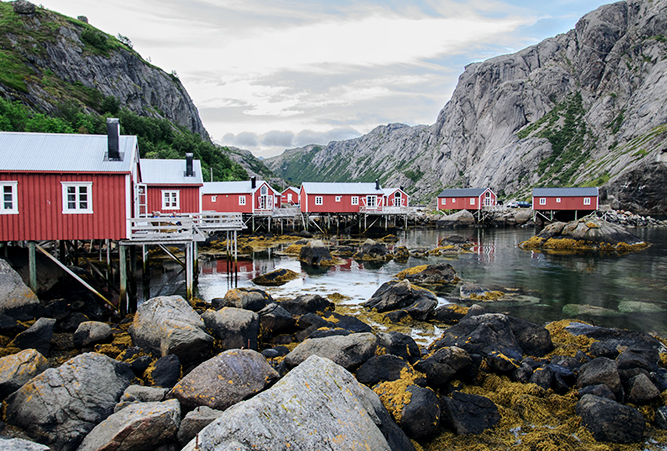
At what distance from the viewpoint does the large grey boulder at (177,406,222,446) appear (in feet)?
23.1

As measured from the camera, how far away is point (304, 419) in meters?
5.65

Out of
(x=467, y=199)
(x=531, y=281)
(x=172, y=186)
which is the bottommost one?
(x=531, y=281)

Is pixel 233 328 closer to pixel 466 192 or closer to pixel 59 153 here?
pixel 59 153

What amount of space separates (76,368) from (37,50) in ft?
287

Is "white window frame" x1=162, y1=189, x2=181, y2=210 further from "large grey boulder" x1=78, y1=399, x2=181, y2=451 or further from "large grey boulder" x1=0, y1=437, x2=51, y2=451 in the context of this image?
"large grey boulder" x1=0, y1=437, x2=51, y2=451

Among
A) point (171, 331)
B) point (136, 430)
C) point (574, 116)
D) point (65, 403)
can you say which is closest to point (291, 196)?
point (171, 331)

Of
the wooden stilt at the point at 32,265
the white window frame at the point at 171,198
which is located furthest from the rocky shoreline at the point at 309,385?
the white window frame at the point at 171,198

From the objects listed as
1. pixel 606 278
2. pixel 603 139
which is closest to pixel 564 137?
pixel 603 139

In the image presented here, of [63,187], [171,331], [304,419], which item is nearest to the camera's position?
[304,419]

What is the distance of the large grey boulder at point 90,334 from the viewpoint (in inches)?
506

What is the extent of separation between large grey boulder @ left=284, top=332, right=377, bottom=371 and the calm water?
5373 mm

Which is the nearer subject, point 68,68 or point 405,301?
point 405,301

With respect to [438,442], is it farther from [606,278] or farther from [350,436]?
[606,278]

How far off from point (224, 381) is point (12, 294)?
1074cm
